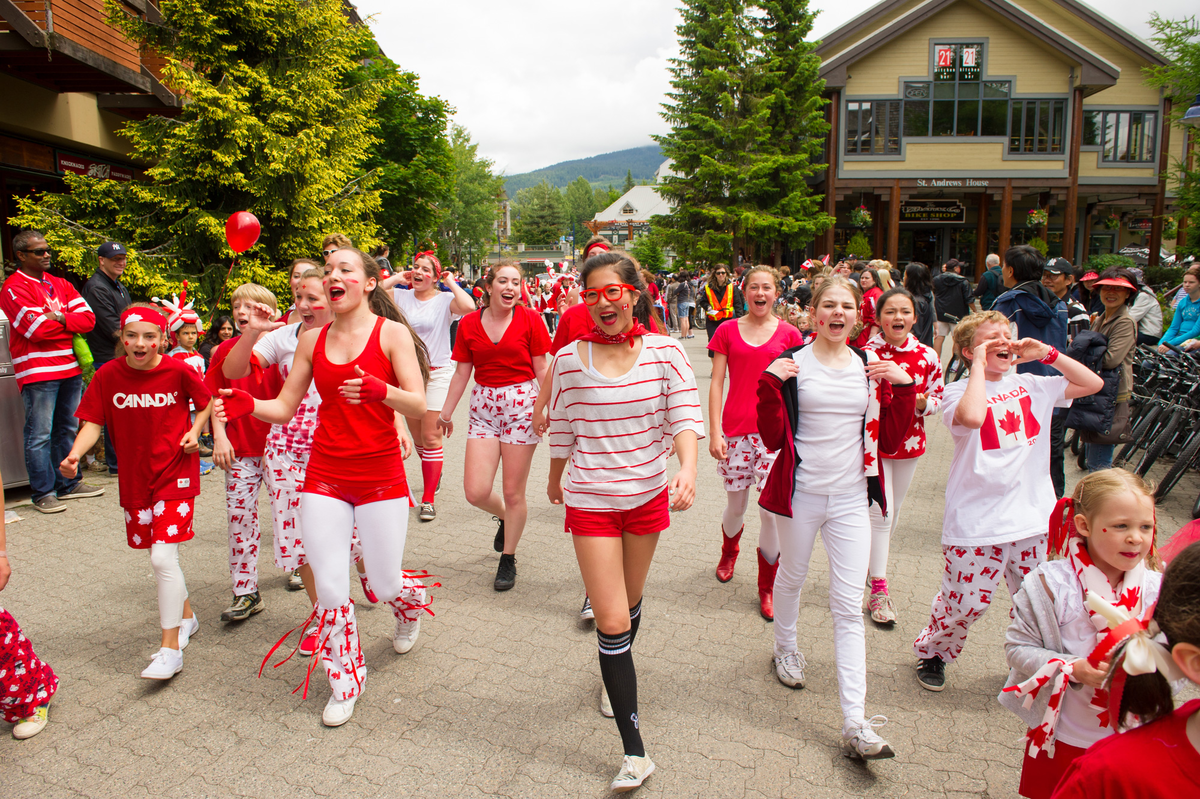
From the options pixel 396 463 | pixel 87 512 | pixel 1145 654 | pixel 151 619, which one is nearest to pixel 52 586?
pixel 151 619

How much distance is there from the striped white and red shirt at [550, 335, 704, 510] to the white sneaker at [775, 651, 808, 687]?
127cm

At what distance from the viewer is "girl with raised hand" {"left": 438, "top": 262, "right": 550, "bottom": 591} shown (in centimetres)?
502

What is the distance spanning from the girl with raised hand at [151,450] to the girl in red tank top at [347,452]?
25.4 inches

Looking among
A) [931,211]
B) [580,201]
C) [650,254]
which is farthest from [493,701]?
[580,201]

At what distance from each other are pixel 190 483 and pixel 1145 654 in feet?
13.3

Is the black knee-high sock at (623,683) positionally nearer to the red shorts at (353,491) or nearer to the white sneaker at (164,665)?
the red shorts at (353,491)

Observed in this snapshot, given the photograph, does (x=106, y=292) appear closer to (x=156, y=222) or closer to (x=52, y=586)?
(x=52, y=586)

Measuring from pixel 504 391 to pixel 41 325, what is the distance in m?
4.70

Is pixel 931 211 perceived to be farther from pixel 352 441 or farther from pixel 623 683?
pixel 623 683

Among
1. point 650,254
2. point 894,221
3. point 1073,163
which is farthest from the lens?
point 650,254

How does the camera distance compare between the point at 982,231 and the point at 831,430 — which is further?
the point at 982,231

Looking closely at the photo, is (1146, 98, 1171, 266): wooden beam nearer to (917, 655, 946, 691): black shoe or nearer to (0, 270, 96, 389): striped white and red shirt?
(917, 655, 946, 691): black shoe

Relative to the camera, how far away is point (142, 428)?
12.8 ft

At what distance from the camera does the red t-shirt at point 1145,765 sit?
1361mm
